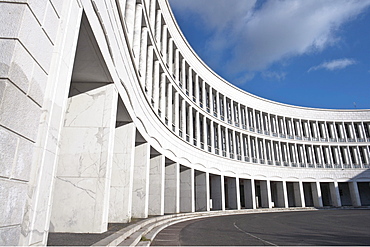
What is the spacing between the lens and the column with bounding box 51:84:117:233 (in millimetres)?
7262

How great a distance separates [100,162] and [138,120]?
5.38 metres

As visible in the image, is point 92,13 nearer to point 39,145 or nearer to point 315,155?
point 39,145

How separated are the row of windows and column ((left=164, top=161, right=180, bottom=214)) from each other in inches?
133

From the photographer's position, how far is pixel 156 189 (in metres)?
16.7

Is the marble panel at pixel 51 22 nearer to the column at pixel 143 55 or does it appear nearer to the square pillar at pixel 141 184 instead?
the column at pixel 143 55

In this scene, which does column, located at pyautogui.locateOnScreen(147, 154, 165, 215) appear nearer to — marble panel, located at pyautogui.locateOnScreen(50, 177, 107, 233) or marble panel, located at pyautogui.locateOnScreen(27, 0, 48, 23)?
marble panel, located at pyautogui.locateOnScreen(50, 177, 107, 233)

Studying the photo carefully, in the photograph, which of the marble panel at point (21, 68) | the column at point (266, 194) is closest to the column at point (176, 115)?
the marble panel at point (21, 68)

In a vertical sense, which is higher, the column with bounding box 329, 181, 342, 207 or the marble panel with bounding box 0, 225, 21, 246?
the column with bounding box 329, 181, 342, 207

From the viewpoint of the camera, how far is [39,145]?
396cm

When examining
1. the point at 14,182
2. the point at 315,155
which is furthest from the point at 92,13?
the point at 315,155

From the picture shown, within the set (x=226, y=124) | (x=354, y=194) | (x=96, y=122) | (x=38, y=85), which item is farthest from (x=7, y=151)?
(x=354, y=194)

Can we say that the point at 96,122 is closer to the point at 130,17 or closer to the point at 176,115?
the point at 130,17

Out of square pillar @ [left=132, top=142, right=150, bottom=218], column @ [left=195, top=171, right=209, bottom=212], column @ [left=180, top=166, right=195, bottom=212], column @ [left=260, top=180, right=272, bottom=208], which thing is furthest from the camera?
column @ [left=260, top=180, right=272, bottom=208]

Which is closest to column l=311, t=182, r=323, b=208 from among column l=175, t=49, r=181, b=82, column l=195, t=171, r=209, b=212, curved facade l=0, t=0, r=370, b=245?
curved facade l=0, t=0, r=370, b=245
